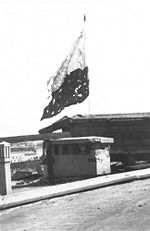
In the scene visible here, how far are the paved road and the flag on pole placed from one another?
13.3 m

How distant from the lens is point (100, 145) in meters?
16.5

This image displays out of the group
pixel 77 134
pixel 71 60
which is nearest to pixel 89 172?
pixel 77 134

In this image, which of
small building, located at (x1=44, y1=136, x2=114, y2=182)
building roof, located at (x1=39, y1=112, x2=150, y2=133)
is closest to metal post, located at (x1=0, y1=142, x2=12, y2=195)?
small building, located at (x1=44, y1=136, x2=114, y2=182)

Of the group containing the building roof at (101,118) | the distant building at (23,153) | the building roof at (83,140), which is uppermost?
the building roof at (101,118)

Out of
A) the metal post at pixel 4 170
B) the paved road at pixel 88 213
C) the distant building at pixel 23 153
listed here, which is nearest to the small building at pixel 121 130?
the metal post at pixel 4 170

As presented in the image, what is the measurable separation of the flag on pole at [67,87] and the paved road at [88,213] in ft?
43.8

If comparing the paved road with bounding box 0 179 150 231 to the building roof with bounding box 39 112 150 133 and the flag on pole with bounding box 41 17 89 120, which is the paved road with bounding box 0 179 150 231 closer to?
the building roof with bounding box 39 112 150 133

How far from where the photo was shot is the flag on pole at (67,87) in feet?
78.1

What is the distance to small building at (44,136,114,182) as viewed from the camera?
53.1 feet

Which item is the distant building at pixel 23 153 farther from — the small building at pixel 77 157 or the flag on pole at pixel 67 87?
the small building at pixel 77 157

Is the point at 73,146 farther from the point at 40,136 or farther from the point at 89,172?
the point at 40,136

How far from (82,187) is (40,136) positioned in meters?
11.4

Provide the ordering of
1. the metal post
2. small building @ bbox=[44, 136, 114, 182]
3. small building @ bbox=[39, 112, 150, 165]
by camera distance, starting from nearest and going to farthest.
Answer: the metal post < small building @ bbox=[44, 136, 114, 182] < small building @ bbox=[39, 112, 150, 165]

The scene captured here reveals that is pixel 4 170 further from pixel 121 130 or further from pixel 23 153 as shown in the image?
pixel 23 153
